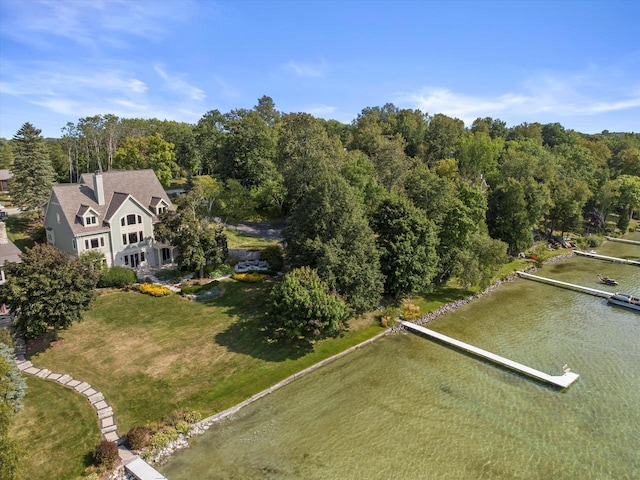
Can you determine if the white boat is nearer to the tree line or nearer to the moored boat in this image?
the moored boat

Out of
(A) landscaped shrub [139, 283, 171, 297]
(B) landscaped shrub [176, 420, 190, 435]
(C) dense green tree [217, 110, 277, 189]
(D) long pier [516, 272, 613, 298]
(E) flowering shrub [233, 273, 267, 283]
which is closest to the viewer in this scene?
Answer: (B) landscaped shrub [176, 420, 190, 435]

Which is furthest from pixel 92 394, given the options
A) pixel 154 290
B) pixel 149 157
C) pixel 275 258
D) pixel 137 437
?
pixel 149 157

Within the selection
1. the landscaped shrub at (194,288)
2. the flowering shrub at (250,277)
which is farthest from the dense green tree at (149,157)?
the landscaped shrub at (194,288)

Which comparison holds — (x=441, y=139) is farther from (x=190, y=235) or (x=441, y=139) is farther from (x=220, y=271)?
(x=190, y=235)

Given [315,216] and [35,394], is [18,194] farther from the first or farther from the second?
[315,216]

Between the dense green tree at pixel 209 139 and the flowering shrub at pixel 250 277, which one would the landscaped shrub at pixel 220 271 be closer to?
the flowering shrub at pixel 250 277

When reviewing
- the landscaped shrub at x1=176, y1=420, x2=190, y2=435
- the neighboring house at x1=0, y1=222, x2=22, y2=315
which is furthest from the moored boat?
the neighboring house at x1=0, y1=222, x2=22, y2=315

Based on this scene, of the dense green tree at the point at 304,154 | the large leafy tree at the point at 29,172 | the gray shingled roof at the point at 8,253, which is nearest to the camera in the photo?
the gray shingled roof at the point at 8,253

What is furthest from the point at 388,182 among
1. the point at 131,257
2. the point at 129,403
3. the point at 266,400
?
the point at 129,403
